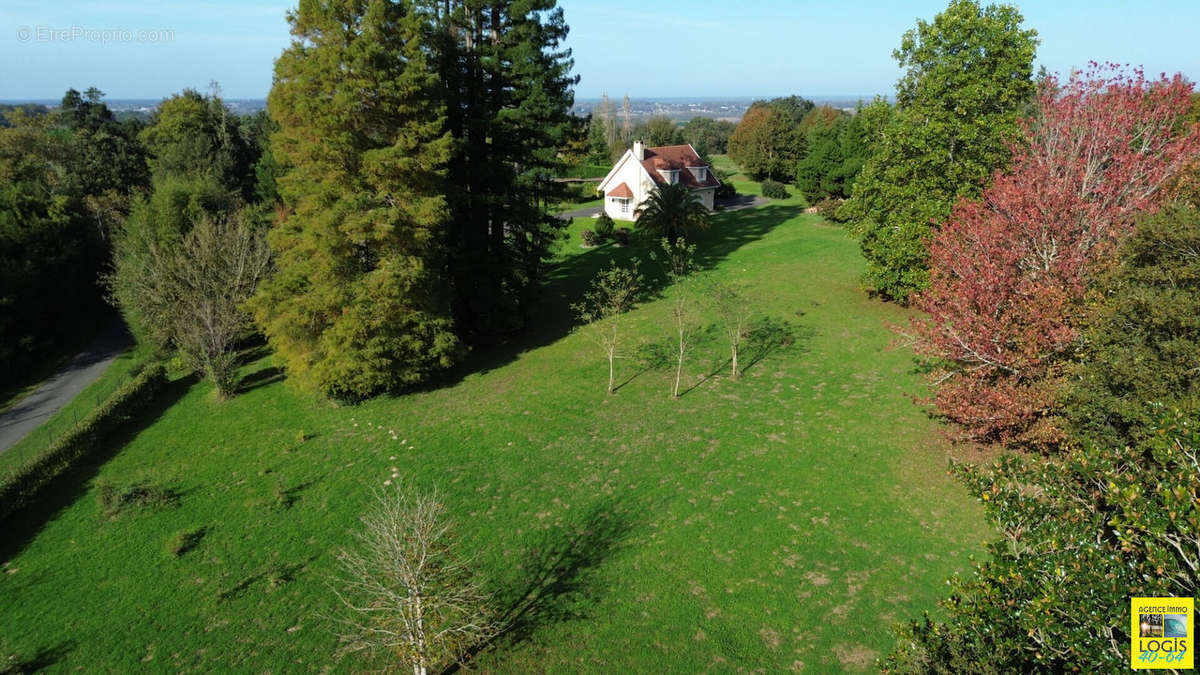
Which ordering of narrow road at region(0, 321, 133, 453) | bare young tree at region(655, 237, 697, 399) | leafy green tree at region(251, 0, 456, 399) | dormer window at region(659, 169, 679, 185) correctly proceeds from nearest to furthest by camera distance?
1. leafy green tree at region(251, 0, 456, 399)
2. bare young tree at region(655, 237, 697, 399)
3. narrow road at region(0, 321, 133, 453)
4. dormer window at region(659, 169, 679, 185)

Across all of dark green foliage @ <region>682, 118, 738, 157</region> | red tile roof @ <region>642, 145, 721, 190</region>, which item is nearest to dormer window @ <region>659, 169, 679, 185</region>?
red tile roof @ <region>642, 145, 721, 190</region>

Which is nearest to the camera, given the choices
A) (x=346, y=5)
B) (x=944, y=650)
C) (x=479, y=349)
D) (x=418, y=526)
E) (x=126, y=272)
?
(x=944, y=650)

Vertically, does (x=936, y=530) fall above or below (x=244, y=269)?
below

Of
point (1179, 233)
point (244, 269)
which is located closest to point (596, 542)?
point (1179, 233)

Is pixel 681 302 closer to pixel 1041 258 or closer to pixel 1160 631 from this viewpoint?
pixel 1041 258

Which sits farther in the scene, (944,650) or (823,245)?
(823,245)

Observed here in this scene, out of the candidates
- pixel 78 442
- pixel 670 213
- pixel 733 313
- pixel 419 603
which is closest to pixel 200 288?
pixel 78 442

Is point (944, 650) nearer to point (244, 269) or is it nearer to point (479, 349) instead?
point (479, 349)

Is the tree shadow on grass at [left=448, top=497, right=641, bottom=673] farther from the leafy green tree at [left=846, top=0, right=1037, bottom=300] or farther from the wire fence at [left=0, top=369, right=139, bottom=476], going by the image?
the wire fence at [left=0, top=369, right=139, bottom=476]
